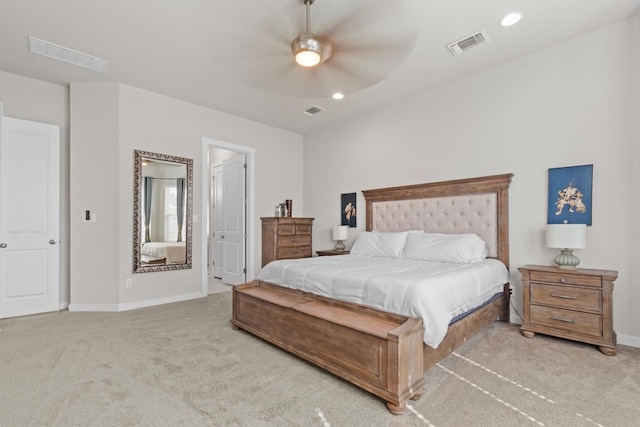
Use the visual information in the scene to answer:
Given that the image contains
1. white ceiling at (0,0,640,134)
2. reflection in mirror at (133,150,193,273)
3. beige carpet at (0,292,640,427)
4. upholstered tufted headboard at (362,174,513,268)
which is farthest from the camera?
reflection in mirror at (133,150,193,273)

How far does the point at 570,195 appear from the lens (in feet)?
10.2

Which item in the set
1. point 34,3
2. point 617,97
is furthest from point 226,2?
point 617,97

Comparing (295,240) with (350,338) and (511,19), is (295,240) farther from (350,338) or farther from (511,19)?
(511,19)

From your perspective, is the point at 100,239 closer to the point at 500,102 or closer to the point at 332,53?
the point at 332,53

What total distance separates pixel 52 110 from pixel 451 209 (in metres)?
5.34

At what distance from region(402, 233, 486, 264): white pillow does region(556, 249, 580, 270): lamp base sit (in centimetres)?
68

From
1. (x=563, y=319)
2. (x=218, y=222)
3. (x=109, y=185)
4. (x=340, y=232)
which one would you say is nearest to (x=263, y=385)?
Answer: (x=563, y=319)

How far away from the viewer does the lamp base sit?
9.61 ft

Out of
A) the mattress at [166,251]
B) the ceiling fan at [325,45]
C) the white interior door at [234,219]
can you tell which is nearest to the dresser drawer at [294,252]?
the white interior door at [234,219]

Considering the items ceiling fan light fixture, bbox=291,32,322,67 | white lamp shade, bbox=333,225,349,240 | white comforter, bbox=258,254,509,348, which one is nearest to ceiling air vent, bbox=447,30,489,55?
ceiling fan light fixture, bbox=291,32,322,67

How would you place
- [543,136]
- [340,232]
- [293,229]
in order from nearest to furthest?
[543,136] → [340,232] → [293,229]

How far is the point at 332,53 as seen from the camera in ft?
7.64

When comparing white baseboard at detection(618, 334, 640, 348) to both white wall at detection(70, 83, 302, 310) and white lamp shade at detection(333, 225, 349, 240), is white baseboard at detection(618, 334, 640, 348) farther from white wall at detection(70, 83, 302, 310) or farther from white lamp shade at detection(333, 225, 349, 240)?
white wall at detection(70, 83, 302, 310)

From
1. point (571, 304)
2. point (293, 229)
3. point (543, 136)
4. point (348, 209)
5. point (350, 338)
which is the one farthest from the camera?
point (293, 229)
